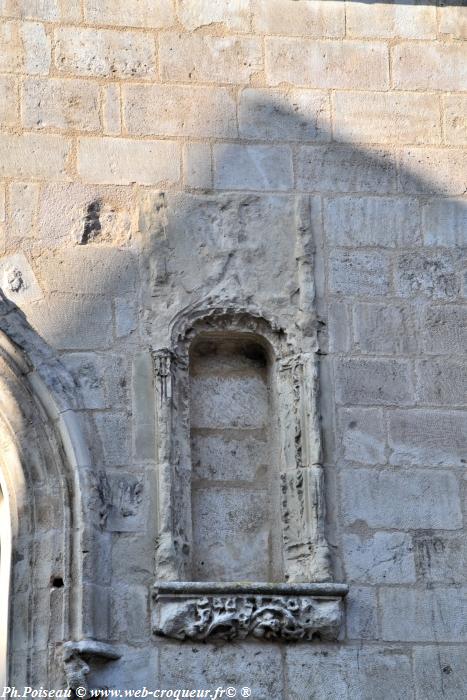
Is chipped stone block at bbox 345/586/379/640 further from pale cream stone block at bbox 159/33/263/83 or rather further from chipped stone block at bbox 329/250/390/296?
pale cream stone block at bbox 159/33/263/83

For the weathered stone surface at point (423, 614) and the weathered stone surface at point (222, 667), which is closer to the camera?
the weathered stone surface at point (222, 667)

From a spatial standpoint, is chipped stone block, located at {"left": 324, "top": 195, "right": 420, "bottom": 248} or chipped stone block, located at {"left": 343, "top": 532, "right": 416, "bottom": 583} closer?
chipped stone block, located at {"left": 343, "top": 532, "right": 416, "bottom": 583}

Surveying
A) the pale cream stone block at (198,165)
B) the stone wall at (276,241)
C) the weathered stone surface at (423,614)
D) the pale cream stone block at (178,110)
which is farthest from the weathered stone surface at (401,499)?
the pale cream stone block at (178,110)

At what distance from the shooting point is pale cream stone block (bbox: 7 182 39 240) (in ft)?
21.6

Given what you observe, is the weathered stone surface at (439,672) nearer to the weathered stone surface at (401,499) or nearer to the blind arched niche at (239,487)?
the blind arched niche at (239,487)

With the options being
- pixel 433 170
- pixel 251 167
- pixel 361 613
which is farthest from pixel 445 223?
pixel 361 613

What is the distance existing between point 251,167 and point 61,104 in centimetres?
88

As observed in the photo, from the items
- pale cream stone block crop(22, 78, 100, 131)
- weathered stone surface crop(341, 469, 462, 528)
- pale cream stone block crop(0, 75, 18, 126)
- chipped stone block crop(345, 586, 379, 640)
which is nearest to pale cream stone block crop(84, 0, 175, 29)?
pale cream stone block crop(22, 78, 100, 131)

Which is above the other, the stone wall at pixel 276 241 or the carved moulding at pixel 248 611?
the stone wall at pixel 276 241

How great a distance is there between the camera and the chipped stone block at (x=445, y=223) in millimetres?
6816

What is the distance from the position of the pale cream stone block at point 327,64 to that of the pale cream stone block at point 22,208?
1.21 meters

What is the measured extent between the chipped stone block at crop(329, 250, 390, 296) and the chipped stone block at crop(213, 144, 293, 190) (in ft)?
1.38

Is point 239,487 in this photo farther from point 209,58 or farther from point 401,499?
point 209,58

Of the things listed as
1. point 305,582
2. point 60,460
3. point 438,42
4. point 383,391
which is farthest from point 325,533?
point 438,42
